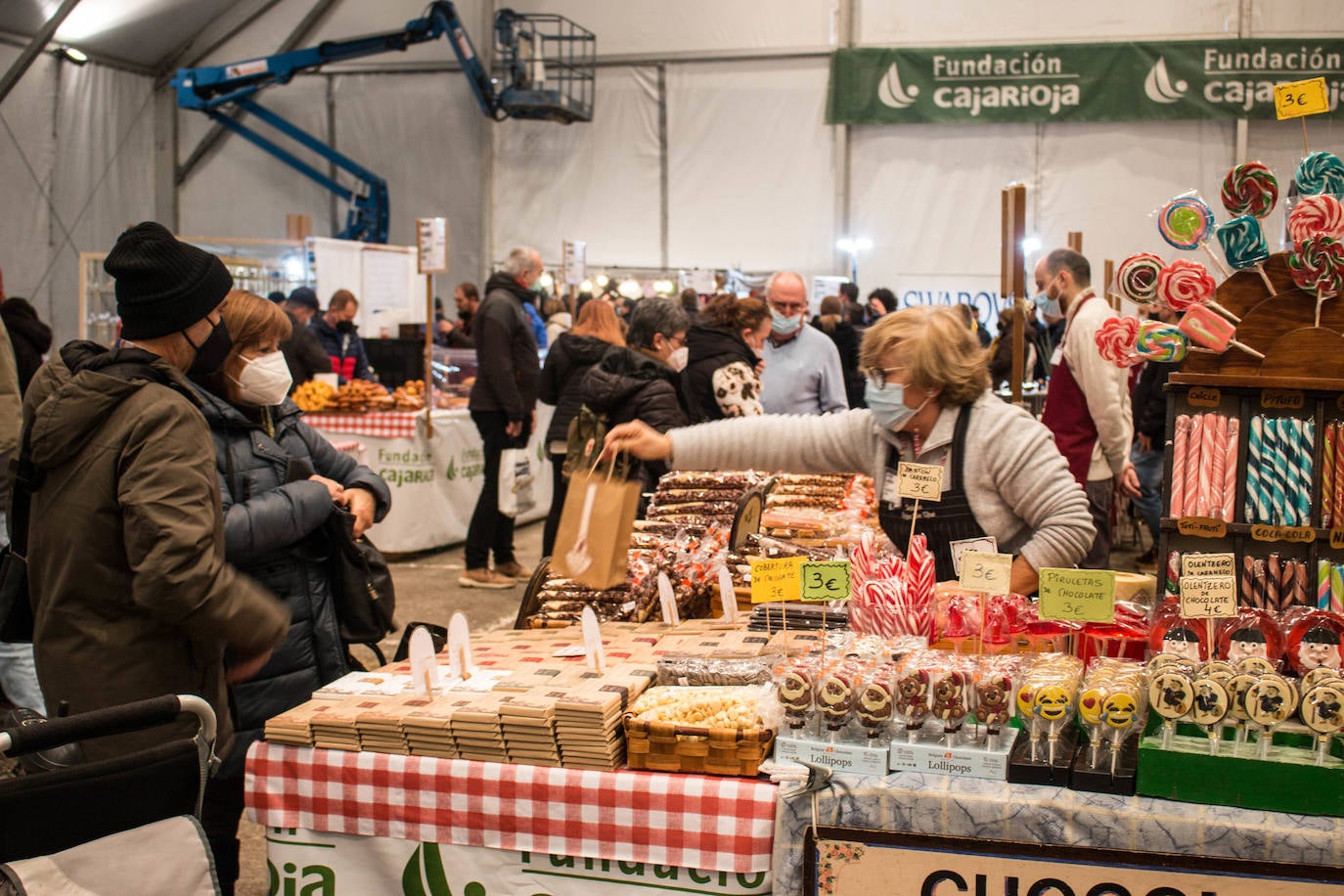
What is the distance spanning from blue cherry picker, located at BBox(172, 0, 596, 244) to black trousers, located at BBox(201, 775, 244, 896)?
12938 millimetres

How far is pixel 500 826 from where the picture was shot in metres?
2.34

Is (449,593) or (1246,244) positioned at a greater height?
(1246,244)

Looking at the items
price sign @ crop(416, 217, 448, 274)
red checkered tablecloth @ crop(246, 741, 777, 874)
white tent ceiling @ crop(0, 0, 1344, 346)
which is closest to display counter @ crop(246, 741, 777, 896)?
red checkered tablecloth @ crop(246, 741, 777, 874)

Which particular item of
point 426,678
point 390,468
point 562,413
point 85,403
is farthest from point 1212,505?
point 390,468

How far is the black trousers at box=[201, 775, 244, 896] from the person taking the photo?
283 centimetres

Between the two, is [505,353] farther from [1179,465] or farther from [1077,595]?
[1077,595]

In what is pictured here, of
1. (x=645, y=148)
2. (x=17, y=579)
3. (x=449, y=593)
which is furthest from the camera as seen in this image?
(x=645, y=148)

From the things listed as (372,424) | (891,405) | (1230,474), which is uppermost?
(891,405)

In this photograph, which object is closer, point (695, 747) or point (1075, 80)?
point (695, 747)

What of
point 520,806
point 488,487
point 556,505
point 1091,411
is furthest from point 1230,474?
point 488,487

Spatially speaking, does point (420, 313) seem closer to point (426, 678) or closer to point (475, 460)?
point (475, 460)

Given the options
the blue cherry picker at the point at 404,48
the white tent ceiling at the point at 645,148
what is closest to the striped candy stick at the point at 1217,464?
the white tent ceiling at the point at 645,148

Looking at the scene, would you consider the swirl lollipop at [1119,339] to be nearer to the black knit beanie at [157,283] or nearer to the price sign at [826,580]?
the price sign at [826,580]

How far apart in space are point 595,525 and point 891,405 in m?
0.84
